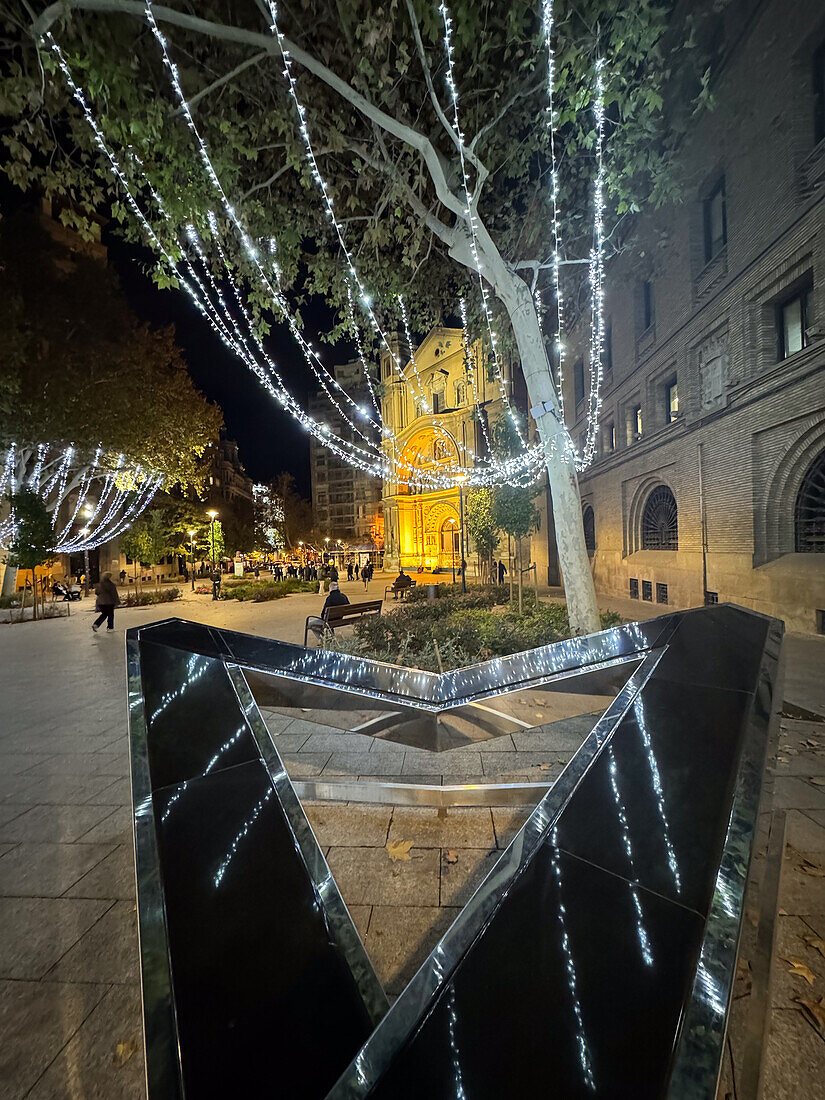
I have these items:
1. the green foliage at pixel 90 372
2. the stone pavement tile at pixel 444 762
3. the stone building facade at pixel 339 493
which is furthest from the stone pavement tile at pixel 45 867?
the stone building facade at pixel 339 493

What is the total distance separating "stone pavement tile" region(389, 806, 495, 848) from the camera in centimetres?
309

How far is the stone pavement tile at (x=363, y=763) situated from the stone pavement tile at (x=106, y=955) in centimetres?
189

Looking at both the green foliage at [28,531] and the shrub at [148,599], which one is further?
the shrub at [148,599]

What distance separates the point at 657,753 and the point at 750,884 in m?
0.59

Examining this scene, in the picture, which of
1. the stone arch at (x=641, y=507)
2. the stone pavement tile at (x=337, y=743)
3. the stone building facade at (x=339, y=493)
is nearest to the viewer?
the stone pavement tile at (x=337, y=743)

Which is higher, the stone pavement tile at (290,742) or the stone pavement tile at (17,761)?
the stone pavement tile at (17,761)

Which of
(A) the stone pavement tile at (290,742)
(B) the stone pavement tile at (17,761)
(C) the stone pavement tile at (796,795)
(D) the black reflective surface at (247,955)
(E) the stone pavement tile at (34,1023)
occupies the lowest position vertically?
(A) the stone pavement tile at (290,742)

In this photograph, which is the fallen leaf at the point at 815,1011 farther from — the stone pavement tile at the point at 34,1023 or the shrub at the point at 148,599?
the shrub at the point at 148,599

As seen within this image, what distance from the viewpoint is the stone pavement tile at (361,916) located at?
2.37 metres

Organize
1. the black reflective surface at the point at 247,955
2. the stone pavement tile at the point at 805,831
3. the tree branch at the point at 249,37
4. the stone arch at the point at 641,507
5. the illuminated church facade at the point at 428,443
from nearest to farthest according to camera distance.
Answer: the black reflective surface at the point at 247,955, the stone pavement tile at the point at 805,831, the tree branch at the point at 249,37, the stone arch at the point at 641,507, the illuminated church facade at the point at 428,443

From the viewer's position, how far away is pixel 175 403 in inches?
841

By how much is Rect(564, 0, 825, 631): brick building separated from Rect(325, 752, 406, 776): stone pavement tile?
873cm

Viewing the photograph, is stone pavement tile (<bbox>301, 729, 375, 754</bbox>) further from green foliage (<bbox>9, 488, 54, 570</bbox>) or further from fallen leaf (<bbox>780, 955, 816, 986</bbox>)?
green foliage (<bbox>9, 488, 54, 570</bbox>)

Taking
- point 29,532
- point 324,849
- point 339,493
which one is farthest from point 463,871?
point 339,493
